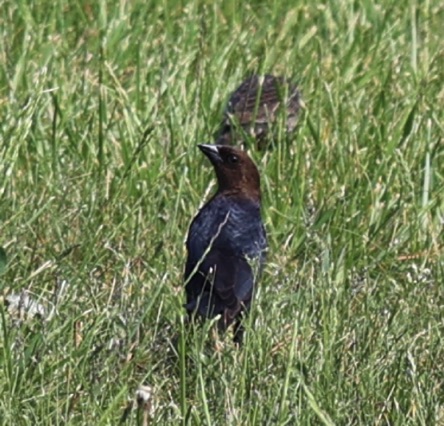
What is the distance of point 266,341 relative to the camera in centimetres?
457

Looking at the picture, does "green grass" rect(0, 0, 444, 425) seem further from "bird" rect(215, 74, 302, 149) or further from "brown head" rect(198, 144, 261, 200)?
"brown head" rect(198, 144, 261, 200)

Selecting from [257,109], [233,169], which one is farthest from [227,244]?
[257,109]

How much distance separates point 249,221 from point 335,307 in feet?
3.67

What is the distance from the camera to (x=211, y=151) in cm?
612

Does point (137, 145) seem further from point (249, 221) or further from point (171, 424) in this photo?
point (171, 424)

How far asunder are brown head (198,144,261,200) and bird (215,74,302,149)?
606 millimetres

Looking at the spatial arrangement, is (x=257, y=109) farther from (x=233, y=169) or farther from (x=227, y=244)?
(x=227, y=244)

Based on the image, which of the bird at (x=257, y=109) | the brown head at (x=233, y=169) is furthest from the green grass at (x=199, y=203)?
the brown head at (x=233, y=169)

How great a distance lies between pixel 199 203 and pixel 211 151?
1.11 ft

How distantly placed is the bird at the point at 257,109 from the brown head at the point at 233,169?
0.61m

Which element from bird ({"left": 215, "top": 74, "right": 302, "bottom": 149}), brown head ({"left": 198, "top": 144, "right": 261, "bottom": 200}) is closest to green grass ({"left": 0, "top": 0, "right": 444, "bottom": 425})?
bird ({"left": 215, "top": 74, "right": 302, "bottom": 149})

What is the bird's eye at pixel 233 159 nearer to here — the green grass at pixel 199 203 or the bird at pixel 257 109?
the green grass at pixel 199 203

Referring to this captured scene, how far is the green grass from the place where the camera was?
175 inches

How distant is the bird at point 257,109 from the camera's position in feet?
22.6
